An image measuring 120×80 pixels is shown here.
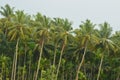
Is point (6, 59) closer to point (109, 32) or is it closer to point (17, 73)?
point (17, 73)

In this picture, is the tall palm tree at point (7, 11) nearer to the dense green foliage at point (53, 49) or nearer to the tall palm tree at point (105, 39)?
the dense green foliage at point (53, 49)

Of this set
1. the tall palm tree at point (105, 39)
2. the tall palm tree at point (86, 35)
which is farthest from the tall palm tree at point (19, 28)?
the tall palm tree at point (105, 39)

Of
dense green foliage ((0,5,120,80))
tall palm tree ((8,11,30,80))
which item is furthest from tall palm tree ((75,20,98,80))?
tall palm tree ((8,11,30,80))

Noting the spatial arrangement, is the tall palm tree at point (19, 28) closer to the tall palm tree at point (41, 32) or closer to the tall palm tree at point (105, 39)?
the tall palm tree at point (41, 32)

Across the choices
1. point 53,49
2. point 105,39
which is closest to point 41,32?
point 53,49

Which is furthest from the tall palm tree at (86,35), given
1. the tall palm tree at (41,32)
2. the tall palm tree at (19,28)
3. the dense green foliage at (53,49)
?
the tall palm tree at (19,28)

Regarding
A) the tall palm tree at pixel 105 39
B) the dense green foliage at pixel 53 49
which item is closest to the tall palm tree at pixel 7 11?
the dense green foliage at pixel 53 49

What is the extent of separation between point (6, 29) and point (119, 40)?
1905 cm

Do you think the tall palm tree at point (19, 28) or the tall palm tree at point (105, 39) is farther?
the tall palm tree at point (105, 39)

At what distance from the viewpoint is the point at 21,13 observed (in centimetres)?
6431

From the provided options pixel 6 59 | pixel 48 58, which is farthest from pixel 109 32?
pixel 6 59

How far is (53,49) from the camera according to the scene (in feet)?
227

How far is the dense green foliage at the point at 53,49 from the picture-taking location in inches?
2532

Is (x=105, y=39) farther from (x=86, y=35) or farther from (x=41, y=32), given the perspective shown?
(x=41, y=32)
